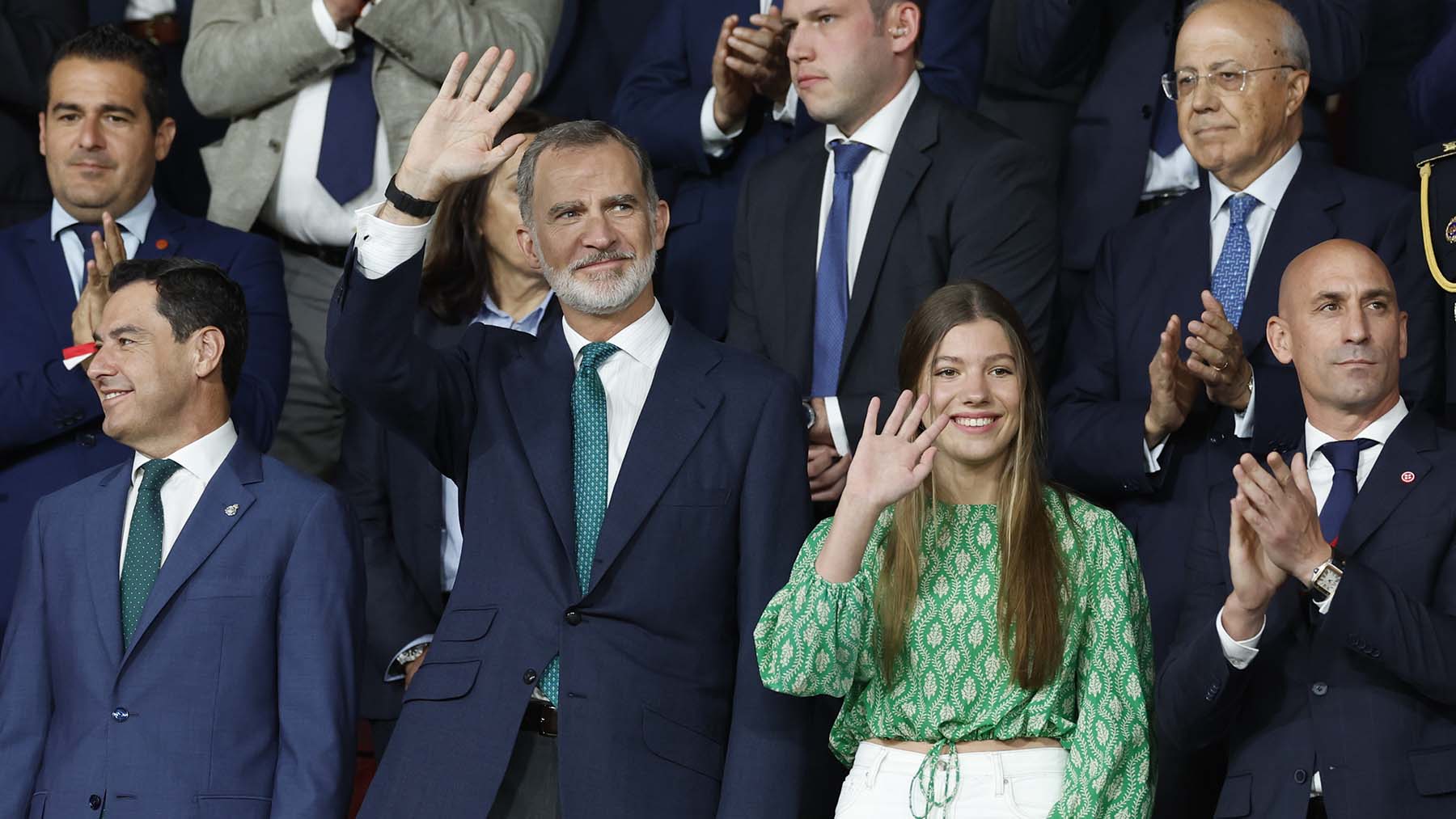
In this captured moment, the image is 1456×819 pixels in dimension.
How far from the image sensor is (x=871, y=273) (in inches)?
158

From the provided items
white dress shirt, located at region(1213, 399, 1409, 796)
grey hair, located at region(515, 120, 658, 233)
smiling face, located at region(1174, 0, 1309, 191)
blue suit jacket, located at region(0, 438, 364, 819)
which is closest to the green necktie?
grey hair, located at region(515, 120, 658, 233)

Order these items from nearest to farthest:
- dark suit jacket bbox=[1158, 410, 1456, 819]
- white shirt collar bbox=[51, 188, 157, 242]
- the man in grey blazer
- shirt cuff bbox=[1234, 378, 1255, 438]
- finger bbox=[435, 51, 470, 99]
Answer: dark suit jacket bbox=[1158, 410, 1456, 819], finger bbox=[435, 51, 470, 99], shirt cuff bbox=[1234, 378, 1255, 438], white shirt collar bbox=[51, 188, 157, 242], the man in grey blazer

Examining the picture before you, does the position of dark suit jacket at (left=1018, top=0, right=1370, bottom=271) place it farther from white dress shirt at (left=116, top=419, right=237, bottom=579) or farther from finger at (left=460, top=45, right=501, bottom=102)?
white dress shirt at (left=116, top=419, right=237, bottom=579)

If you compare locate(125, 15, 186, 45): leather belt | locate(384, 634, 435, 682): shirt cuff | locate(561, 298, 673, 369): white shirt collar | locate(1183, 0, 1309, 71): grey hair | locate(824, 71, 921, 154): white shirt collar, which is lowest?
locate(384, 634, 435, 682): shirt cuff

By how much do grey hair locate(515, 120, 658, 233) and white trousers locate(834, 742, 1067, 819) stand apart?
3.50ft

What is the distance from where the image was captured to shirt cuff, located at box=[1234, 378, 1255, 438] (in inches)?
147

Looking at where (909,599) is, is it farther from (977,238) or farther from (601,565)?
(977,238)

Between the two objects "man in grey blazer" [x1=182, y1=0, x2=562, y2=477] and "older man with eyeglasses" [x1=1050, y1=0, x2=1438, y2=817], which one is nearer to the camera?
"older man with eyeglasses" [x1=1050, y1=0, x2=1438, y2=817]

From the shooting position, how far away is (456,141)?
3.13 metres

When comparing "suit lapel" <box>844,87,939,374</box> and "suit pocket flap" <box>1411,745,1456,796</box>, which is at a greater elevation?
"suit lapel" <box>844,87,939,374</box>

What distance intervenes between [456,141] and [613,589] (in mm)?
765

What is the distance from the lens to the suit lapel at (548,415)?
3215 mm

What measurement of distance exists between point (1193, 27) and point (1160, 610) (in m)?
1.27

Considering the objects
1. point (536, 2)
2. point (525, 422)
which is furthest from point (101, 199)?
point (525, 422)
